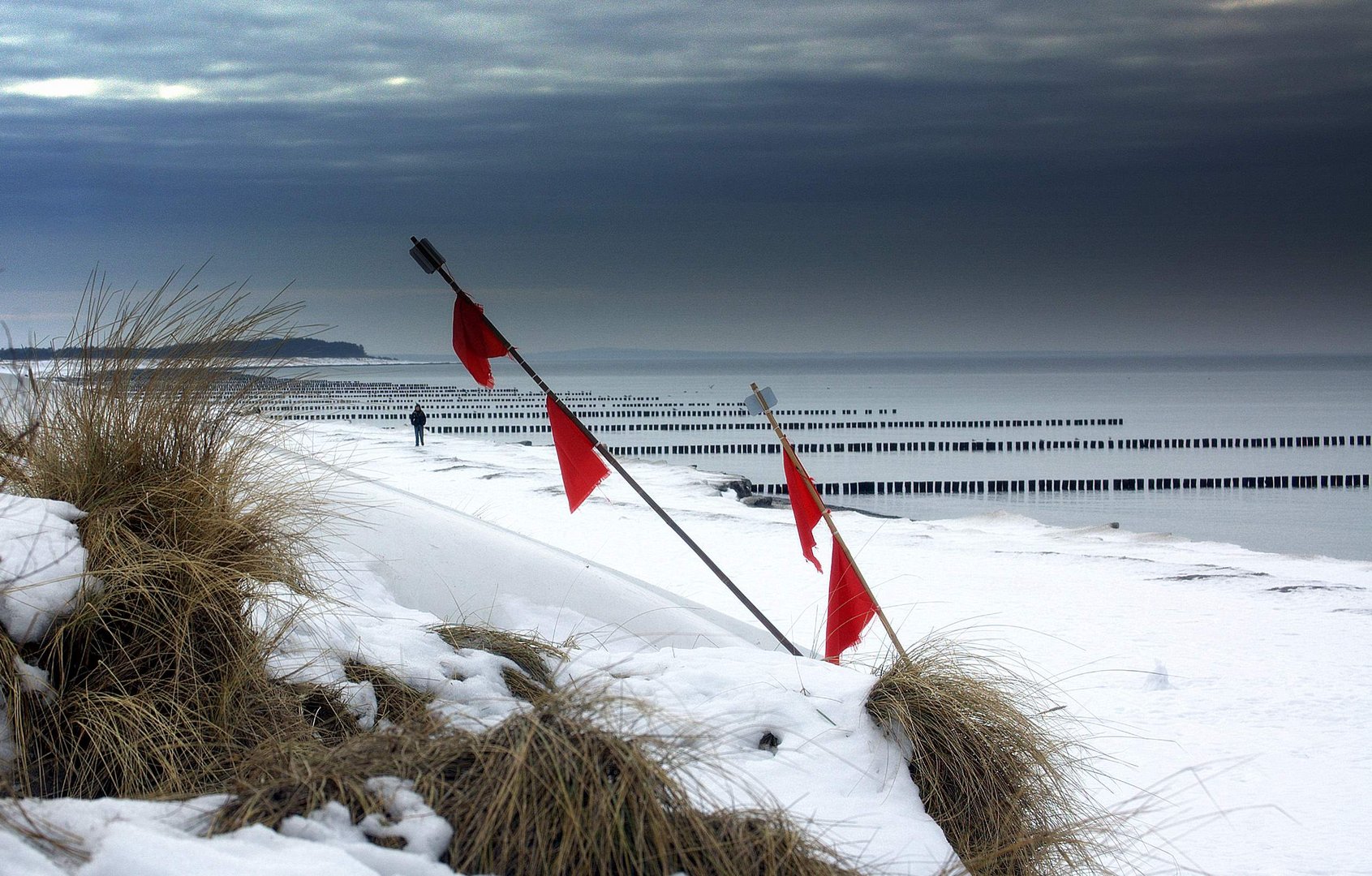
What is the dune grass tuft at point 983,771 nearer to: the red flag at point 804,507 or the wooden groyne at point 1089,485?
the red flag at point 804,507

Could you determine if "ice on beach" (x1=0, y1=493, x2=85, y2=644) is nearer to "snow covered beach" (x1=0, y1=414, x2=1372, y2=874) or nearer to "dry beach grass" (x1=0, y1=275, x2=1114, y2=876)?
"dry beach grass" (x1=0, y1=275, x2=1114, y2=876)

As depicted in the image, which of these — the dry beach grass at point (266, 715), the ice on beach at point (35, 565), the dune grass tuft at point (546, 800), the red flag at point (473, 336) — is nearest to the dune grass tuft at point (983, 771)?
the dry beach grass at point (266, 715)

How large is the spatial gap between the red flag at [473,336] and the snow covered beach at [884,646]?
1.18 meters

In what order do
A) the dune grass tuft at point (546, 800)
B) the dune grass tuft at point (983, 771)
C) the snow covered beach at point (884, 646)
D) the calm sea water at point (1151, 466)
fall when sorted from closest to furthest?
the dune grass tuft at point (546, 800)
the snow covered beach at point (884, 646)
the dune grass tuft at point (983, 771)
the calm sea water at point (1151, 466)

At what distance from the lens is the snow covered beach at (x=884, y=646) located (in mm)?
4035

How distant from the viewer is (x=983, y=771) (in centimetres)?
439

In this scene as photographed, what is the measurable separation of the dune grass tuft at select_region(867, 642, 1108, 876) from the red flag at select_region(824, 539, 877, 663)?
168 cm

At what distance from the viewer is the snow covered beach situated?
404 cm

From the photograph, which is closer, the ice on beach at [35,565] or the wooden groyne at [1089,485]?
the ice on beach at [35,565]

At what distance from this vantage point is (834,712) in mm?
4574

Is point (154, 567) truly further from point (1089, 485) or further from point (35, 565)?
point (1089, 485)

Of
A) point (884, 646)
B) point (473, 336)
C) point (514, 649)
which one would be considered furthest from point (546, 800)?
point (884, 646)

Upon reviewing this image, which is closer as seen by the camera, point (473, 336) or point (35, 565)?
point (35, 565)

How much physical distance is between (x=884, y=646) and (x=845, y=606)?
56.4 inches
